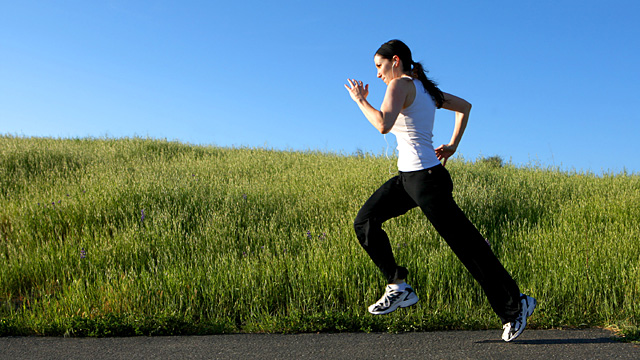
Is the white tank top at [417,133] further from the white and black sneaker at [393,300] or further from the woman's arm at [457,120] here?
the white and black sneaker at [393,300]

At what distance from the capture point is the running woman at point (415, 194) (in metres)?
3.37

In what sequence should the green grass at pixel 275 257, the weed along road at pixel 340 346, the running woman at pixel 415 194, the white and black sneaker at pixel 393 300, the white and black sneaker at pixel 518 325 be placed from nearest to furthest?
the running woman at pixel 415 194, the weed along road at pixel 340 346, the white and black sneaker at pixel 518 325, the white and black sneaker at pixel 393 300, the green grass at pixel 275 257

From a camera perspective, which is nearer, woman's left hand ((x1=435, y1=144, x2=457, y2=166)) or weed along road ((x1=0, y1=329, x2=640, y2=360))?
weed along road ((x1=0, y1=329, x2=640, y2=360))

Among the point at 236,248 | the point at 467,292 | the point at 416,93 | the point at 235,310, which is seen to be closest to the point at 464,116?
the point at 416,93

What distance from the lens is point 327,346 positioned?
371cm

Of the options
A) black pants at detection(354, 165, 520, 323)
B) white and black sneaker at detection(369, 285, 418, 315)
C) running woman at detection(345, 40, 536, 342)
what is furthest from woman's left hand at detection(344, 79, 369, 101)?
white and black sneaker at detection(369, 285, 418, 315)

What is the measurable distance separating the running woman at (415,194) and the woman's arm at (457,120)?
26 mm

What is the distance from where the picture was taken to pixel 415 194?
349 cm

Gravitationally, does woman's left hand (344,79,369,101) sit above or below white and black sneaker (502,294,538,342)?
above

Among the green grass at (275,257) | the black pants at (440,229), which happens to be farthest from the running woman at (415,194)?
the green grass at (275,257)

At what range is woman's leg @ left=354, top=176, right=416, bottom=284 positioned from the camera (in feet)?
12.1

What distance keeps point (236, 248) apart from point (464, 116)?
3.57 meters

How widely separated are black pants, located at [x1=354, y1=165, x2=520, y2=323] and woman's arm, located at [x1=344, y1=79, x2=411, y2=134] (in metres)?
0.54

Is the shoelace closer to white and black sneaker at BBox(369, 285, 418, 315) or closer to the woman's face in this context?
white and black sneaker at BBox(369, 285, 418, 315)
